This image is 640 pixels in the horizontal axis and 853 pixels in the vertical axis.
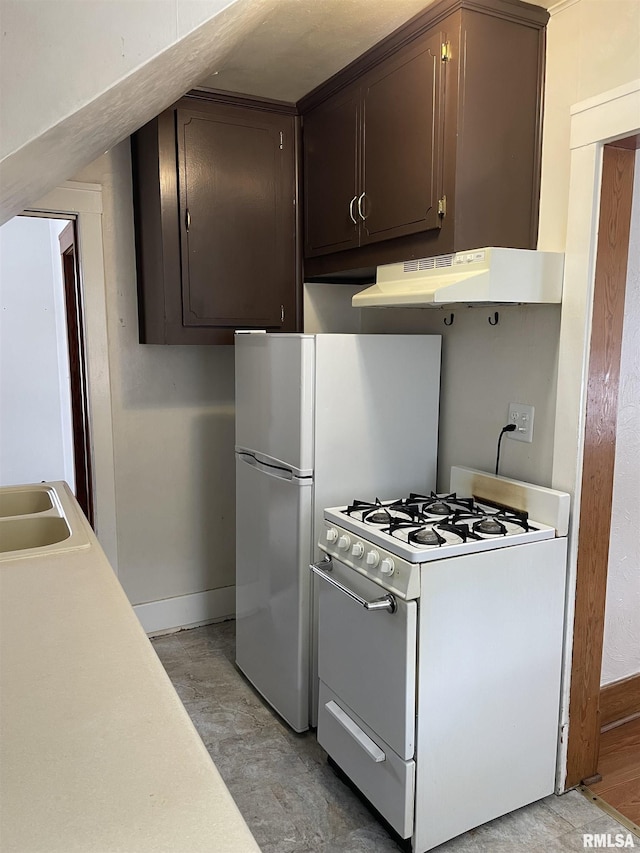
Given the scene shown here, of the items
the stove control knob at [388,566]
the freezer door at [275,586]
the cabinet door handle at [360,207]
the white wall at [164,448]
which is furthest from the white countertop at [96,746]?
the white wall at [164,448]

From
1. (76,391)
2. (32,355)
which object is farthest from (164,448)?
(32,355)

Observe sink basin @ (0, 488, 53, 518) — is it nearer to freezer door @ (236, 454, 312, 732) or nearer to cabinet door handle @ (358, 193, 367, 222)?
freezer door @ (236, 454, 312, 732)

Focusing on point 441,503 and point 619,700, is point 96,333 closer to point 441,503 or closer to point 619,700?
point 441,503

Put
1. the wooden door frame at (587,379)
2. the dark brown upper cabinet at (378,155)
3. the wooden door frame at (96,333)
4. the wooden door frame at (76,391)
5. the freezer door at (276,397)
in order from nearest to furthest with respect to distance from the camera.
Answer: the wooden door frame at (587,379) < the dark brown upper cabinet at (378,155) < the freezer door at (276,397) < the wooden door frame at (96,333) < the wooden door frame at (76,391)

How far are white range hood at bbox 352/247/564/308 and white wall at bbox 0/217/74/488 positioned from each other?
320 centimetres

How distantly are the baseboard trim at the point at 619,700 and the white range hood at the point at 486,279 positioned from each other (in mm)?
1517

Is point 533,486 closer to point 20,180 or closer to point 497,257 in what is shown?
point 497,257

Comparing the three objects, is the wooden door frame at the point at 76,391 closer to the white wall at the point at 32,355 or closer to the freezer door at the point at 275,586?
the white wall at the point at 32,355

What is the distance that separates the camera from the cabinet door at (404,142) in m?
1.95

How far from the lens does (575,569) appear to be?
2037 millimetres

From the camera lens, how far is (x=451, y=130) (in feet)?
6.18

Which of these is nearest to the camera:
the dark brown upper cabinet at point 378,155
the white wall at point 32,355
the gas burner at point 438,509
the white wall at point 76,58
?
the white wall at point 76,58

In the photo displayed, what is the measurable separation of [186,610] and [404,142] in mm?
2433

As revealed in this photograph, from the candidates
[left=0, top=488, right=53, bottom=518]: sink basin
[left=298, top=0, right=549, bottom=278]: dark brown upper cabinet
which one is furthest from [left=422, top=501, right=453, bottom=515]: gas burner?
[left=0, top=488, right=53, bottom=518]: sink basin
